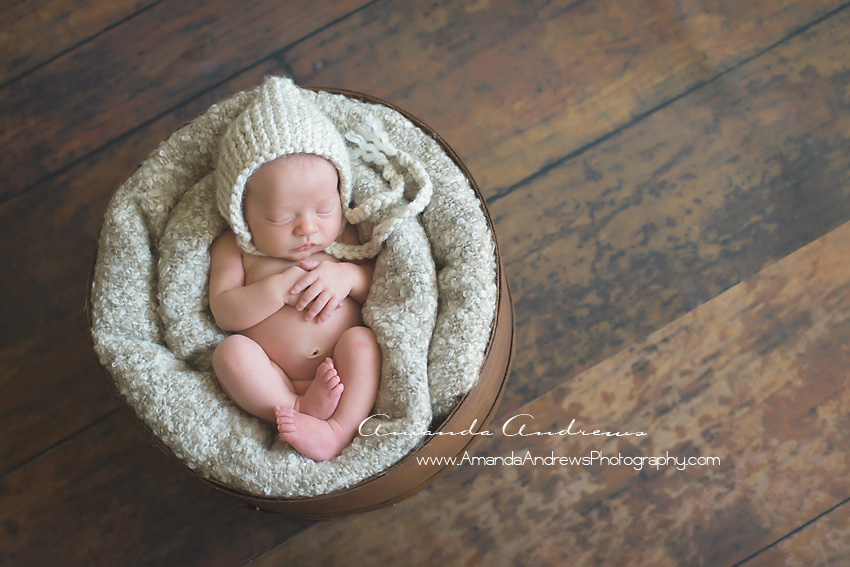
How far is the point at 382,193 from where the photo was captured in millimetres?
1135

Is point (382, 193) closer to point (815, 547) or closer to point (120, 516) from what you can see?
point (120, 516)

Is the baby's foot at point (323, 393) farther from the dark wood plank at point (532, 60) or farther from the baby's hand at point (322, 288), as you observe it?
the dark wood plank at point (532, 60)

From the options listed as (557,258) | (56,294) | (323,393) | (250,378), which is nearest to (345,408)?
(323,393)

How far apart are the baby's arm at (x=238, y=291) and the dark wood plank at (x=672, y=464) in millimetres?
431

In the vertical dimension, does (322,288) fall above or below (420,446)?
above

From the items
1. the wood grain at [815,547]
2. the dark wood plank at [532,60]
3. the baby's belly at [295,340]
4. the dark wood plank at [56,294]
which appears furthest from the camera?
the dark wood plank at [532,60]

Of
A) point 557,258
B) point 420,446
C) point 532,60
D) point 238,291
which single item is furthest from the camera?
point 532,60

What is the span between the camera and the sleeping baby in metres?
1.02

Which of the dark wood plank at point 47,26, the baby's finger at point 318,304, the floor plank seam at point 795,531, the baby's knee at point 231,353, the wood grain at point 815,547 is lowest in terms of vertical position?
the wood grain at point 815,547

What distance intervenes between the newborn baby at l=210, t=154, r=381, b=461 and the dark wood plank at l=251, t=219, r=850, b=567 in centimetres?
32

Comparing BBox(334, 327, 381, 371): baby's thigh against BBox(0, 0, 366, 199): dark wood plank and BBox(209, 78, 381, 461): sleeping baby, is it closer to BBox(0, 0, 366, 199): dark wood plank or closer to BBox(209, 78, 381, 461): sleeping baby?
BBox(209, 78, 381, 461): sleeping baby

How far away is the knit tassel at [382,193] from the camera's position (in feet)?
3.67

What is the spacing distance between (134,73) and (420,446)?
1060 mm

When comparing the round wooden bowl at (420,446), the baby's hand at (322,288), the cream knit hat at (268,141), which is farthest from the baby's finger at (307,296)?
the round wooden bowl at (420,446)
